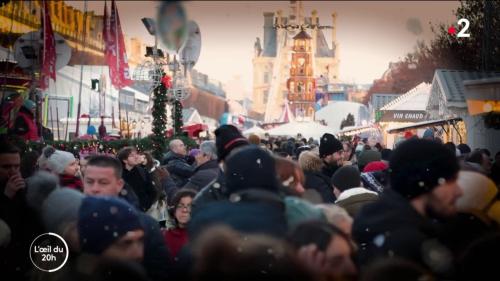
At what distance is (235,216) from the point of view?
322cm

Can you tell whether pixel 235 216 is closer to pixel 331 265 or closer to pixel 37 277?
pixel 331 265

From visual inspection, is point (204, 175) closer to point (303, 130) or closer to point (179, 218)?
point (179, 218)

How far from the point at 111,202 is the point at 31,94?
10.00 meters

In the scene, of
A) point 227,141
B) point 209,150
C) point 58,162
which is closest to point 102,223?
point 227,141

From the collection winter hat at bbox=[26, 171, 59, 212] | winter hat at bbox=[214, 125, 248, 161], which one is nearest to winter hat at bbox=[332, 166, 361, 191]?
winter hat at bbox=[214, 125, 248, 161]

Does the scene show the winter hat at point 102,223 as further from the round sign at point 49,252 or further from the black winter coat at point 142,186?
the black winter coat at point 142,186

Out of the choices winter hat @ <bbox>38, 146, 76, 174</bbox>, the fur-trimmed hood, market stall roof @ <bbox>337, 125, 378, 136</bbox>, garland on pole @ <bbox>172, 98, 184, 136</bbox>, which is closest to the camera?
winter hat @ <bbox>38, 146, 76, 174</bbox>

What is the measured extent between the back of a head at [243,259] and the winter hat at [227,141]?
2354mm

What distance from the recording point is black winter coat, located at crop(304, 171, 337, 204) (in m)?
7.33

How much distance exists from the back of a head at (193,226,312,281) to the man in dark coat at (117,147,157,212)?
5.50 m

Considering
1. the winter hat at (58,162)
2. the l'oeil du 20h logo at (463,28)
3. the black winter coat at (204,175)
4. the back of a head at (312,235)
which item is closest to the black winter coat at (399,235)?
the back of a head at (312,235)

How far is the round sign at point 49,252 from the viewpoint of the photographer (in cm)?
421

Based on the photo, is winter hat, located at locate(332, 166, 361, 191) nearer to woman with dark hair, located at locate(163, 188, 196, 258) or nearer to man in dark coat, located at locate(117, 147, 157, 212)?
woman with dark hair, located at locate(163, 188, 196, 258)

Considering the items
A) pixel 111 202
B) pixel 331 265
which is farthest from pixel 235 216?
pixel 111 202
